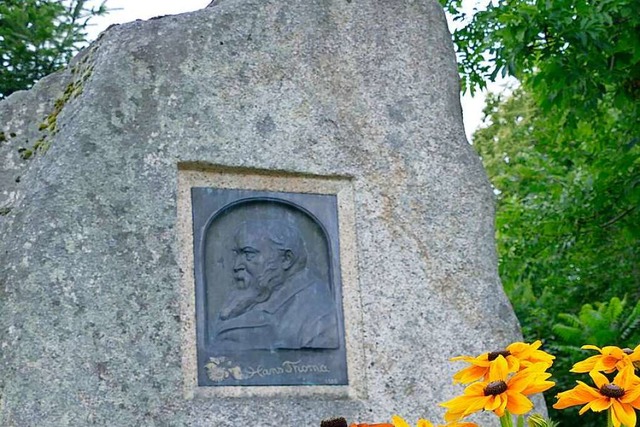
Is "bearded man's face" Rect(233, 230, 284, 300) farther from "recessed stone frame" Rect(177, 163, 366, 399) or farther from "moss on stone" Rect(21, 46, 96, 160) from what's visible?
"moss on stone" Rect(21, 46, 96, 160)

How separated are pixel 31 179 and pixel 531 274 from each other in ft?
19.9

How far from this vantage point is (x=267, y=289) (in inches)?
175

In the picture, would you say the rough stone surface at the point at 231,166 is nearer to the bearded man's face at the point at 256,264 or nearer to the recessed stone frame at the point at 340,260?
the recessed stone frame at the point at 340,260

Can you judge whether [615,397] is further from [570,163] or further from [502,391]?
[570,163]

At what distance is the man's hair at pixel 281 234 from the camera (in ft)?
14.7

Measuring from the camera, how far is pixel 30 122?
15.2 feet

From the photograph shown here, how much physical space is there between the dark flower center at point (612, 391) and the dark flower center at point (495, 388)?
17 cm

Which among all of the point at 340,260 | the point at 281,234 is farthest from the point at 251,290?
the point at 340,260

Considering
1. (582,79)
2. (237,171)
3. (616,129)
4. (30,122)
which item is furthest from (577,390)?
(616,129)

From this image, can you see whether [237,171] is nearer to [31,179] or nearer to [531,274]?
[31,179]
